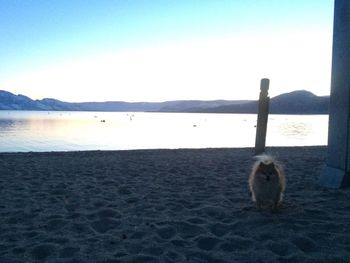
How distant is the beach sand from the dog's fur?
21 cm

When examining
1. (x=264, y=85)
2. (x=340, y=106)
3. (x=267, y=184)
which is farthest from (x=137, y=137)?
(x=267, y=184)

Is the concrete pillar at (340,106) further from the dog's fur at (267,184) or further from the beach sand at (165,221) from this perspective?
the dog's fur at (267,184)

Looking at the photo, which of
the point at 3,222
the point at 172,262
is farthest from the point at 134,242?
the point at 3,222

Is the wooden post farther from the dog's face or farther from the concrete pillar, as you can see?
the dog's face

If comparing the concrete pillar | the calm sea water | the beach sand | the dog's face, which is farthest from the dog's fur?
the calm sea water

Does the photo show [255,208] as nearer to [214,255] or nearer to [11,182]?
[214,255]

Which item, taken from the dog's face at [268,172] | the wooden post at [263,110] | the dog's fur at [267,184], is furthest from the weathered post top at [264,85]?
the dog's face at [268,172]

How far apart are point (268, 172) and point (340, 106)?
3.29 metres

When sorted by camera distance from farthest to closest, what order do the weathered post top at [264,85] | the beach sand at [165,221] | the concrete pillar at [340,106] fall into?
the weathered post top at [264,85]
the concrete pillar at [340,106]
the beach sand at [165,221]

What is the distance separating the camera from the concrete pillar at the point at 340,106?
8234 millimetres

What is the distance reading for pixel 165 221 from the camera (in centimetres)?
608

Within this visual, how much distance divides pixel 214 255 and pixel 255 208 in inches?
92.6

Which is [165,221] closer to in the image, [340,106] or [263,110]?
[340,106]

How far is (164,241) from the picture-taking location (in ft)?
17.0
